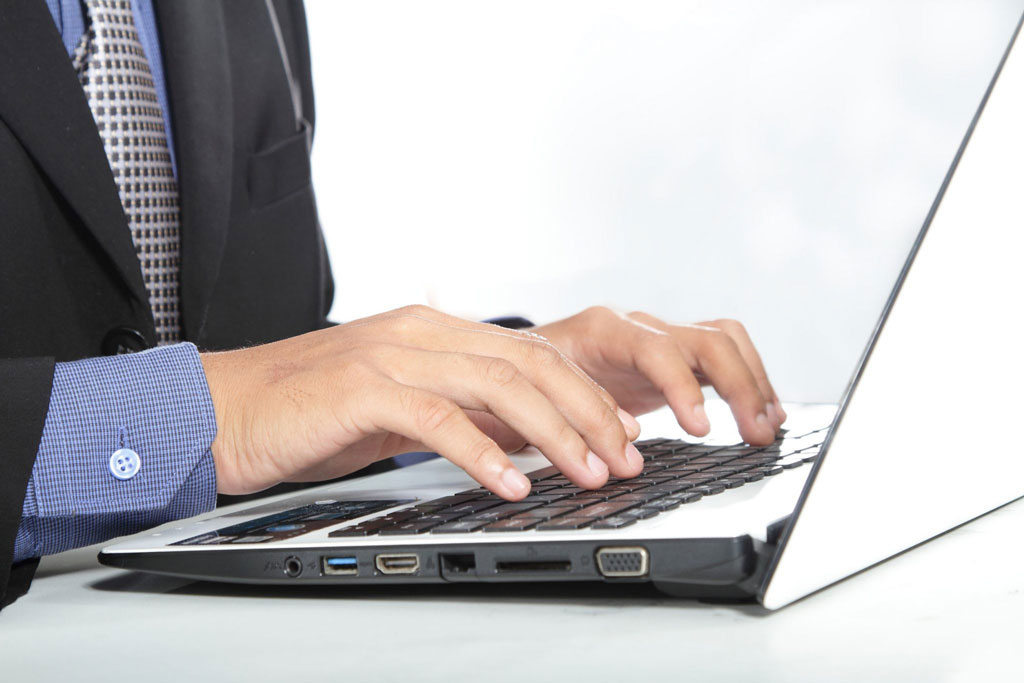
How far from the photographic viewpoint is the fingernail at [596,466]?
0.65 metres

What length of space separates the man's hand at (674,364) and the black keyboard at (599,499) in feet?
0.27

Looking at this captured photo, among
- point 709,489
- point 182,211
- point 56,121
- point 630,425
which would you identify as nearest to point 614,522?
point 709,489

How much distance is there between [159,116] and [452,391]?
758 millimetres

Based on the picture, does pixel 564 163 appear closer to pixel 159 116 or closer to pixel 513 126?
pixel 513 126

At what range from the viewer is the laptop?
44 centimetres

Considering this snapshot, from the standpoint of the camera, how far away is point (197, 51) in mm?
1327

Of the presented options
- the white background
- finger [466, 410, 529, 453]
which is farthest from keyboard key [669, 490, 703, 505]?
the white background

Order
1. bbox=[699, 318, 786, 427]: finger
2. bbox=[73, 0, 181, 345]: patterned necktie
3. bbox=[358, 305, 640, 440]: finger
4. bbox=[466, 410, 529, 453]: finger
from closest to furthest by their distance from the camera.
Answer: bbox=[358, 305, 640, 440]: finger
bbox=[466, 410, 529, 453]: finger
bbox=[699, 318, 786, 427]: finger
bbox=[73, 0, 181, 345]: patterned necktie

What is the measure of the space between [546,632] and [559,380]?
266 mm

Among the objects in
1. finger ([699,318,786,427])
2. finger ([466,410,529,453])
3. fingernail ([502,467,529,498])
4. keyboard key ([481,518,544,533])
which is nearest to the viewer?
keyboard key ([481,518,544,533])

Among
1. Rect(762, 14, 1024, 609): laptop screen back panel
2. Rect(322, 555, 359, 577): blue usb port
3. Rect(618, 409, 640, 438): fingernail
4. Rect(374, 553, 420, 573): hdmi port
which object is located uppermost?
Rect(762, 14, 1024, 609): laptop screen back panel

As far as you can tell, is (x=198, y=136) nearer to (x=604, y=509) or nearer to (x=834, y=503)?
(x=604, y=509)

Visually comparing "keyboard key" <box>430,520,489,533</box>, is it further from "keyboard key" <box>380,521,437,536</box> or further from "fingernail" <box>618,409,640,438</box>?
"fingernail" <box>618,409,640,438</box>

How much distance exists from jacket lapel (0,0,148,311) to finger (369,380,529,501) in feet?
1.77
